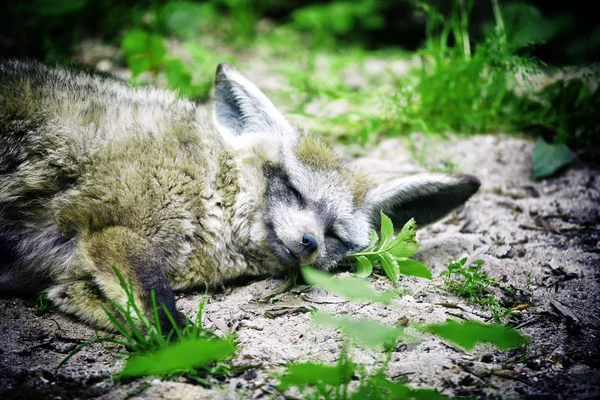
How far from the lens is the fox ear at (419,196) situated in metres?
3.52

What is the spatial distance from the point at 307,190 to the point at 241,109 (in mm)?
847

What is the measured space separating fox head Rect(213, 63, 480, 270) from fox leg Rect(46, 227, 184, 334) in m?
0.78

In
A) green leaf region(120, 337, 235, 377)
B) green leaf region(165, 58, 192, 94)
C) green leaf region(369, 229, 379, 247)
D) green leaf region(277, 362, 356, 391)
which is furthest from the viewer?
green leaf region(165, 58, 192, 94)

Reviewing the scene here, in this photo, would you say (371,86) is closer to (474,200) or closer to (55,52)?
(474,200)

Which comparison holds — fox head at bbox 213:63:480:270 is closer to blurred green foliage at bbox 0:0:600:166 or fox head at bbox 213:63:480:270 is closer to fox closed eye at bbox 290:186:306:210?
fox closed eye at bbox 290:186:306:210

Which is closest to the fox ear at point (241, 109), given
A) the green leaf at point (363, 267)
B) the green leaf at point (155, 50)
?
the green leaf at point (363, 267)

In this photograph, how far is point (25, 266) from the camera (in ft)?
10.0

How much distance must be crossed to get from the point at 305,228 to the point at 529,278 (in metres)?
1.51

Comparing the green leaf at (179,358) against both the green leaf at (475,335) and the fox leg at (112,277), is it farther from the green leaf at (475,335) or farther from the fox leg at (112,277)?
the green leaf at (475,335)

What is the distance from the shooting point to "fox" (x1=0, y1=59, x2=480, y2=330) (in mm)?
2924

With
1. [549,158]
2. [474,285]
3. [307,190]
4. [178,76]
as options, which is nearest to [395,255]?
[474,285]

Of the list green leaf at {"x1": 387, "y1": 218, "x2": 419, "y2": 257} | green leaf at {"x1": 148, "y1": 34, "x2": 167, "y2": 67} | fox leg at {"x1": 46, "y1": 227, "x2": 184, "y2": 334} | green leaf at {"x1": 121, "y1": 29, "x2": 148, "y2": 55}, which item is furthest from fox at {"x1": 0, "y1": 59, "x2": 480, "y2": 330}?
green leaf at {"x1": 148, "y1": 34, "x2": 167, "y2": 67}

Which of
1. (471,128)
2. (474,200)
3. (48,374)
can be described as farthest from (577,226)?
(48,374)

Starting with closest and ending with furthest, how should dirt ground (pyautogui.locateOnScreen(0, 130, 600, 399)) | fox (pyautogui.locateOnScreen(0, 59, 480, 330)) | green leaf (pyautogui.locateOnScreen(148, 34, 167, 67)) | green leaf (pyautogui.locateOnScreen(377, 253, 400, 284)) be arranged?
dirt ground (pyautogui.locateOnScreen(0, 130, 600, 399)), fox (pyautogui.locateOnScreen(0, 59, 480, 330)), green leaf (pyautogui.locateOnScreen(377, 253, 400, 284)), green leaf (pyautogui.locateOnScreen(148, 34, 167, 67))
